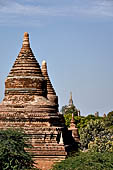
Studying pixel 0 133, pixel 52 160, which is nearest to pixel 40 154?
pixel 52 160

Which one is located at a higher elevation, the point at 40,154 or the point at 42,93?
the point at 42,93

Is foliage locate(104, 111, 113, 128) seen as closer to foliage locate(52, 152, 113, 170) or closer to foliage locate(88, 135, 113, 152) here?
foliage locate(88, 135, 113, 152)

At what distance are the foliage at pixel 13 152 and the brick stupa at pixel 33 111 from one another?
7.55 ft

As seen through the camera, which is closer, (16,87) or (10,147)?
(10,147)

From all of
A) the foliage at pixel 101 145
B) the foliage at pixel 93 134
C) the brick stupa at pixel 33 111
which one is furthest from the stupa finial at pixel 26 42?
the foliage at pixel 93 134

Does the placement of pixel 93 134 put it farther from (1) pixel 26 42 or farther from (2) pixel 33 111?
(2) pixel 33 111

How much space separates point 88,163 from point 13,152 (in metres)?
3.00

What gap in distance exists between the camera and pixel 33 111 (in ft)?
115

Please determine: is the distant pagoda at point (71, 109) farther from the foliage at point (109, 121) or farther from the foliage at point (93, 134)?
the foliage at point (93, 134)

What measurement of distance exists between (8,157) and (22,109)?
5.62m

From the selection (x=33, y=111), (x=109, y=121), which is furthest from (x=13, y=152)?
(x=109, y=121)

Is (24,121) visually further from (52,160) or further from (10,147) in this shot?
(10,147)

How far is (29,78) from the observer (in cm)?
3603

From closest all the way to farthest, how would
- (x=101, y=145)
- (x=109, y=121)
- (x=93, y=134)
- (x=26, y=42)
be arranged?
(x=26, y=42) → (x=101, y=145) → (x=93, y=134) → (x=109, y=121)
